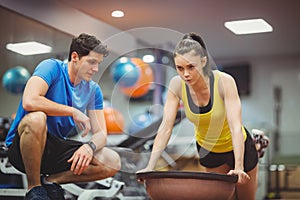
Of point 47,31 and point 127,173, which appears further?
point 127,173

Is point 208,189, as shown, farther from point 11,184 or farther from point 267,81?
point 267,81

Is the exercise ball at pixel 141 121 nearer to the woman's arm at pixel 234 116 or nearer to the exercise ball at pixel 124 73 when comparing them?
the exercise ball at pixel 124 73

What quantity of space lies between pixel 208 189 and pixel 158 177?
0.91 ft

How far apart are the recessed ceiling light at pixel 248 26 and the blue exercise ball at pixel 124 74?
31.4 inches

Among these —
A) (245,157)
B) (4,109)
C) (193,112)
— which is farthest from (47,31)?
(245,157)

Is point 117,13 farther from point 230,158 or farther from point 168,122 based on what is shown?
point 230,158

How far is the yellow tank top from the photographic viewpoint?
3.57 metres

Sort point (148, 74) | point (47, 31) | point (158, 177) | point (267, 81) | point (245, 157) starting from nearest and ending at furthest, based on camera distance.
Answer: point (158, 177), point (245, 157), point (148, 74), point (47, 31), point (267, 81)

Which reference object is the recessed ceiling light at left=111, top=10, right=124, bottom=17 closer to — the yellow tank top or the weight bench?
the yellow tank top

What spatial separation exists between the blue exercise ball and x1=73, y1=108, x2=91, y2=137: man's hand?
19.7 inches

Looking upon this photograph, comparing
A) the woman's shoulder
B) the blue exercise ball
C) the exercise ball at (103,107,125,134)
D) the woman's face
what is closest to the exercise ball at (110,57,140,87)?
the blue exercise ball

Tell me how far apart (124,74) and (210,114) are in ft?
2.82

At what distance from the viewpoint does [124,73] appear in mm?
4176

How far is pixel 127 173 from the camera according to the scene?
190 inches
